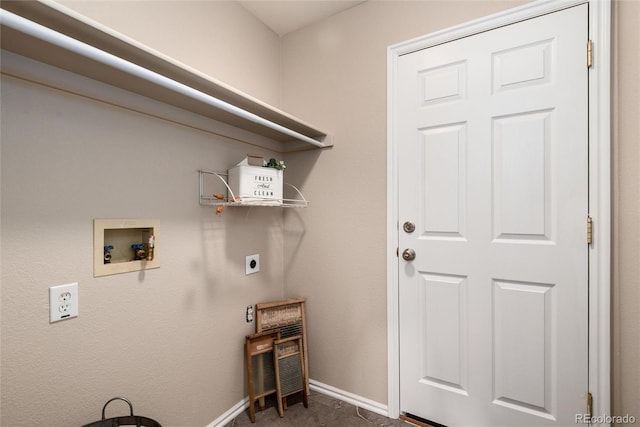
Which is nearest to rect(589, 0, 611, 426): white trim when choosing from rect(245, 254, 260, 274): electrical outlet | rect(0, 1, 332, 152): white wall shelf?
rect(0, 1, 332, 152): white wall shelf

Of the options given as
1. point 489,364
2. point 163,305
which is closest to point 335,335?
point 489,364

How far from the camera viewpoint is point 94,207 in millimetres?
1121

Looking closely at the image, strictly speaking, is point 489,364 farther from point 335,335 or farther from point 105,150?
point 105,150

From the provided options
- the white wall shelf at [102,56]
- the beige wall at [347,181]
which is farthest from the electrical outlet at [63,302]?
the beige wall at [347,181]

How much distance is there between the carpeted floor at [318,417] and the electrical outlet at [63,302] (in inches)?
40.7

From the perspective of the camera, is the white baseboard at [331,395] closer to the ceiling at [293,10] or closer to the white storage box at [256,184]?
the white storage box at [256,184]

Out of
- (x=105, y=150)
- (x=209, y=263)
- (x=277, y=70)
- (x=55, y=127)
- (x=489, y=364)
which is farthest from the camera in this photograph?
(x=277, y=70)

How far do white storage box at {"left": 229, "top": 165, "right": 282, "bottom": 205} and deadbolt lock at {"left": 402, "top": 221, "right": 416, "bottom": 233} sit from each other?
70 centimetres

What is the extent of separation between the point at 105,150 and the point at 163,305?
0.69 meters

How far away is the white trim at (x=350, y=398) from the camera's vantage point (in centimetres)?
171

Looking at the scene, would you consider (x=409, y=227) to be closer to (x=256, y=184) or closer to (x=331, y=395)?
(x=256, y=184)

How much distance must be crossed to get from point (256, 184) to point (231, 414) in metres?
1.26

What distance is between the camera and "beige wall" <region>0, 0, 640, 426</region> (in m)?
0.99

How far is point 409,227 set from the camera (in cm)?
163
